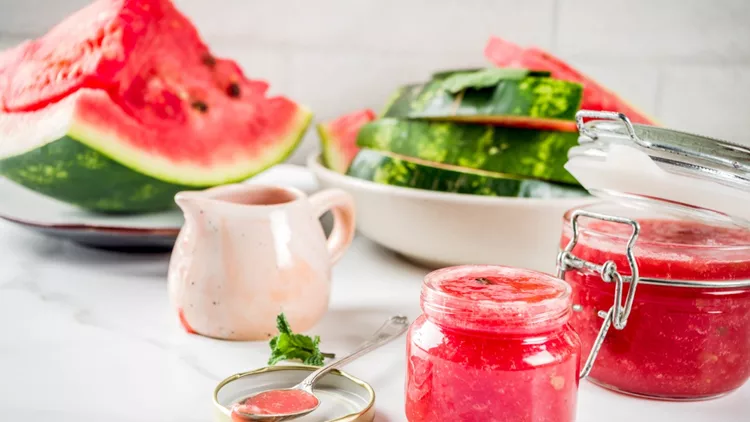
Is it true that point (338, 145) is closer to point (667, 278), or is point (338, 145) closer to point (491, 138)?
point (491, 138)

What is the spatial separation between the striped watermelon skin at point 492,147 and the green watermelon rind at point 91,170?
0.24m

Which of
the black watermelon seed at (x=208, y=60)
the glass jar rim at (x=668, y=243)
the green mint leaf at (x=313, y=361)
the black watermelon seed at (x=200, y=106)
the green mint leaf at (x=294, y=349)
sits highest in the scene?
the black watermelon seed at (x=208, y=60)

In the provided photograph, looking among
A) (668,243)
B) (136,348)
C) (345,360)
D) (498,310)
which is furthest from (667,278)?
(136,348)

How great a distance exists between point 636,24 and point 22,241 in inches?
46.4

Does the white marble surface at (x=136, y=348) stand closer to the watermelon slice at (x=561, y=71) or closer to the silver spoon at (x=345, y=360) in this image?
the silver spoon at (x=345, y=360)

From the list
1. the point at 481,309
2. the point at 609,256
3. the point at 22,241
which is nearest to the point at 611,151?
the point at 609,256

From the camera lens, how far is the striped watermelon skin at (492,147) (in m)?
0.92

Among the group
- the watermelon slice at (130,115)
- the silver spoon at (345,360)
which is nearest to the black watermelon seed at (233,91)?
the watermelon slice at (130,115)

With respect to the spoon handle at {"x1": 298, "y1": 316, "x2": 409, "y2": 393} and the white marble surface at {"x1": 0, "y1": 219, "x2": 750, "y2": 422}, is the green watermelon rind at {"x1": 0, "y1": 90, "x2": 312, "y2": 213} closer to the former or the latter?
the white marble surface at {"x1": 0, "y1": 219, "x2": 750, "y2": 422}

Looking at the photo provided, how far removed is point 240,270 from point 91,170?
13.1 inches

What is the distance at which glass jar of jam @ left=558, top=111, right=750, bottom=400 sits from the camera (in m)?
0.59

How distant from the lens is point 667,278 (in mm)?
611

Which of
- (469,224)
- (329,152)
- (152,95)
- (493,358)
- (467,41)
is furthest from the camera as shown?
(467,41)

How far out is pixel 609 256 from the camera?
0.64 m
